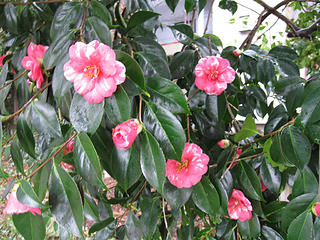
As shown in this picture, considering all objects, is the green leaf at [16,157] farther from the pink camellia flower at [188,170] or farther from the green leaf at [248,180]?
the green leaf at [248,180]

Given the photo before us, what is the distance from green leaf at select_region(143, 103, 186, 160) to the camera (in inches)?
14.7

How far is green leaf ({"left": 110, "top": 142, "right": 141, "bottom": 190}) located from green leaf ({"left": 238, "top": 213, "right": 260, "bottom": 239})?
36 centimetres

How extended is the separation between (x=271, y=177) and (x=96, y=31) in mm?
492

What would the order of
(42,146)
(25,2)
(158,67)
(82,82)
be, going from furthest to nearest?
1. (42,146)
2. (25,2)
3. (158,67)
4. (82,82)

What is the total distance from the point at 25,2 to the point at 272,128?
62 centimetres

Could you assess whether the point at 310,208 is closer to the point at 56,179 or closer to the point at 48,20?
the point at 56,179

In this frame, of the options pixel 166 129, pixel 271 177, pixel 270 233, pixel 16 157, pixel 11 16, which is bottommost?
pixel 270 233

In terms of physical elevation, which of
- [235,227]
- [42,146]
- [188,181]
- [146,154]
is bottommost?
[235,227]

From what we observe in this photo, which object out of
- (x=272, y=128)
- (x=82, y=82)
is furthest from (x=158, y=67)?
(x=272, y=128)

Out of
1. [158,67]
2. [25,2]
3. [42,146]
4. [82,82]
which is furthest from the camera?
[42,146]

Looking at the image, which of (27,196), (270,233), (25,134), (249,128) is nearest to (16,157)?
(25,134)

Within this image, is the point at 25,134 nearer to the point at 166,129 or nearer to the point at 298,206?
the point at 166,129

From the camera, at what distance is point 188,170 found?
47 centimetres

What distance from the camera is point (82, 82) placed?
36cm
